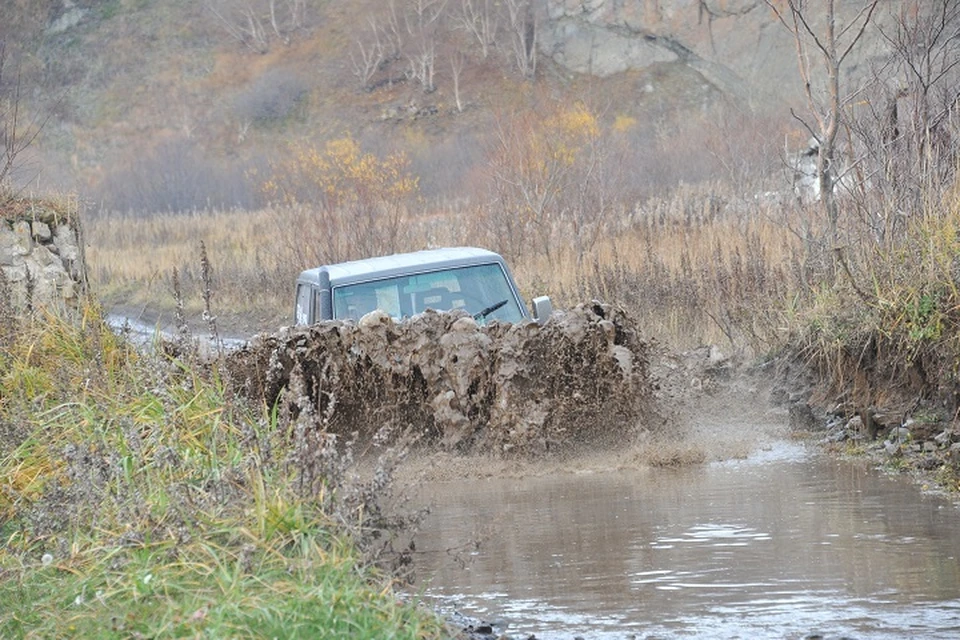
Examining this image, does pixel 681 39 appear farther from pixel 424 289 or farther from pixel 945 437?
pixel 945 437

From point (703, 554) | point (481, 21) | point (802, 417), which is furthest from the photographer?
point (481, 21)

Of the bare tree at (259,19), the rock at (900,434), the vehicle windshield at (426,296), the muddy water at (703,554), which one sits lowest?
the muddy water at (703,554)

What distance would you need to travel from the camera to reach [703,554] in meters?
7.52

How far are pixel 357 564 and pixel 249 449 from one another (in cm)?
113

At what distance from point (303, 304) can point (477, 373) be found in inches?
80.8

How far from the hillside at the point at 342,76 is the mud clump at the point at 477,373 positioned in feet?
115

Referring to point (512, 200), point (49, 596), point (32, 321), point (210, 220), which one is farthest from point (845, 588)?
point (210, 220)

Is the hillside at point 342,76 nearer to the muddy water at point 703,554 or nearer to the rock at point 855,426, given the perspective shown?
the rock at point 855,426

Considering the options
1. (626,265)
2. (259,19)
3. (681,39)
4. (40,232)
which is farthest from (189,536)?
(259,19)

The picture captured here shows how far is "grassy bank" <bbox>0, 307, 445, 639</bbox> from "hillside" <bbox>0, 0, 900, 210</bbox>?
38.7 metres

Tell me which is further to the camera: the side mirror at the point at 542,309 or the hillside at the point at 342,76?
the hillside at the point at 342,76

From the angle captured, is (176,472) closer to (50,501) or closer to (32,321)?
(50,501)

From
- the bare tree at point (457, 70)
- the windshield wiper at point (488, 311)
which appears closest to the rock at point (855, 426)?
the windshield wiper at point (488, 311)

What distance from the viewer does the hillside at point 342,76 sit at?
55844mm
